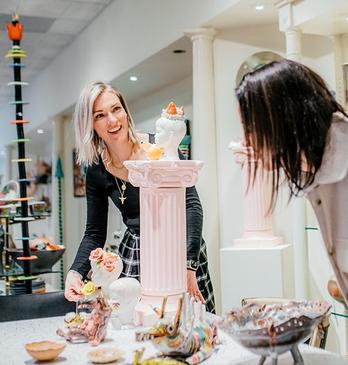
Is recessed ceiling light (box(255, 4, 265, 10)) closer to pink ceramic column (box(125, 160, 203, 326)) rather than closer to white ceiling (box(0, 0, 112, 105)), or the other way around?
pink ceramic column (box(125, 160, 203, 326))

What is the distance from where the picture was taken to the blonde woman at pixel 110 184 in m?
1.77

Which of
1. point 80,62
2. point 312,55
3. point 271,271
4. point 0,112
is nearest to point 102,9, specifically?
point 80,62

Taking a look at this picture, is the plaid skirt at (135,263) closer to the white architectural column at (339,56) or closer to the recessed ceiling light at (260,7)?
the white architectural column at (339,56)

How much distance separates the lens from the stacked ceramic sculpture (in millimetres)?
1604

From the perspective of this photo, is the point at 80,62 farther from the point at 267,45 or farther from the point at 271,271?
the point at 271,271

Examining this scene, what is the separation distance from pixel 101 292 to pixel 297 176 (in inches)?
32.1

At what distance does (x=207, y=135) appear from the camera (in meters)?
3.75

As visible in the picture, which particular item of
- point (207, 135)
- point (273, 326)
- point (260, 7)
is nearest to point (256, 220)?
point (207, 135)

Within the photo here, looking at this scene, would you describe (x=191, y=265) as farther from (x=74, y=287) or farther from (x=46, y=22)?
(x=46, y=22)

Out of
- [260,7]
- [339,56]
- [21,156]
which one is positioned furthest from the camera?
[260,7]

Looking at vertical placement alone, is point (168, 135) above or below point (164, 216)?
above

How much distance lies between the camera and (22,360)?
4.25 feet

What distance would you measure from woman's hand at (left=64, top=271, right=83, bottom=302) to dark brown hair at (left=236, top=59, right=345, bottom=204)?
85 centimetres

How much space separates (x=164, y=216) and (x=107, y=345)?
1.32ft
